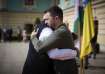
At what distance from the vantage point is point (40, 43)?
4.79m

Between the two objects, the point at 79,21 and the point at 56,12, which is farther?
the point at 79,21

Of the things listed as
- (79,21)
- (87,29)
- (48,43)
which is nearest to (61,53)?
(48,43)

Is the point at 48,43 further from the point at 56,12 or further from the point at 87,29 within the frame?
the point at 87,29

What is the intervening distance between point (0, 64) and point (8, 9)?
32313 mm

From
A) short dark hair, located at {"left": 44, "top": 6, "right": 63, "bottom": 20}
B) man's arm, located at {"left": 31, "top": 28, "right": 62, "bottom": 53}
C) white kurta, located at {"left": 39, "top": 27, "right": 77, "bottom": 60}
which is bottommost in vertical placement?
white kurta, located at {"left": 39, "top": 27, "right": 77, "bottom": 60}

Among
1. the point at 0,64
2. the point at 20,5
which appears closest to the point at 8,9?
the point at 20,5

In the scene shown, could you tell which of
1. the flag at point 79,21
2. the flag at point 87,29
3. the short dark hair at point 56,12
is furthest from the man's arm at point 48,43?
the flag at point 79,21

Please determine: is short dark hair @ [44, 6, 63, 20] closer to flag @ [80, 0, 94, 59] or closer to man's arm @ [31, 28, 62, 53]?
man's arm @ [31, 28, 62, 53]

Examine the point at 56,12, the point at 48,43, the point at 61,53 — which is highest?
the point at 56,12

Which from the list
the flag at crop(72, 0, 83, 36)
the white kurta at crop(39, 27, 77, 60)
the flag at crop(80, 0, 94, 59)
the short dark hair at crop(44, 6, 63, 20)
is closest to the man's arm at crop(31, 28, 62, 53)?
the white kurta at crop(39, 27, 77, 60)

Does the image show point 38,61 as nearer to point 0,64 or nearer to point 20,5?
point 0,64

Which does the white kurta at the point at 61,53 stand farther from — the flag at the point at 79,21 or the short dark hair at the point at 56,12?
the flag at the point at 79,21

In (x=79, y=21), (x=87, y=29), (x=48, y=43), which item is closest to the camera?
(x=48, y=43)

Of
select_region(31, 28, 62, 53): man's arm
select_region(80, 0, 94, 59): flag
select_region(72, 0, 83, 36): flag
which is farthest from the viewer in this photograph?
select_region(72, 0, 83, 36): flag
